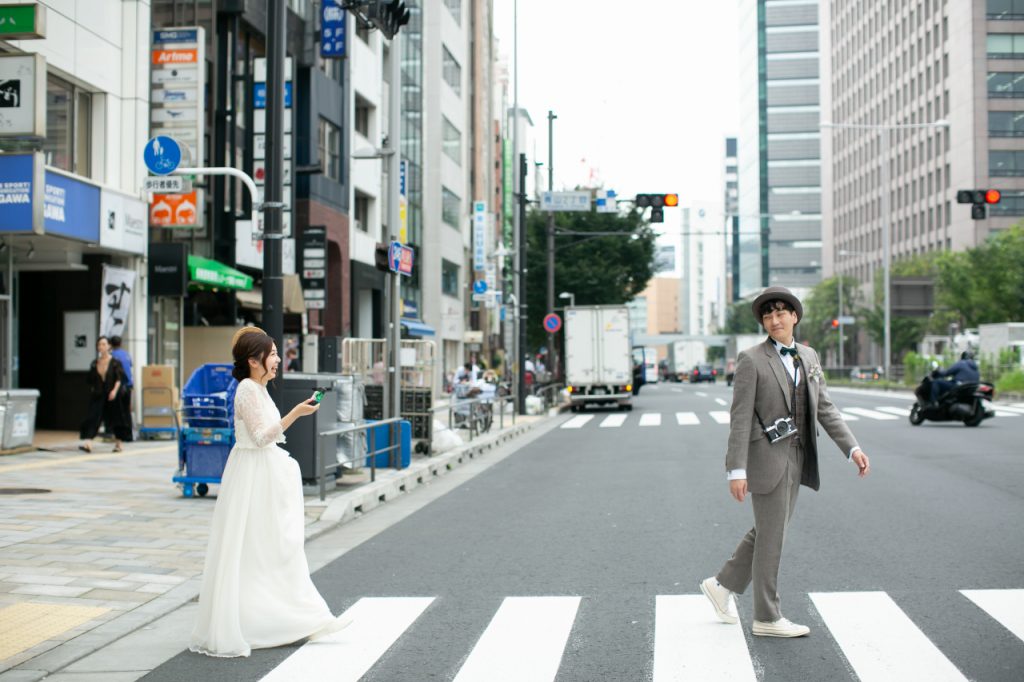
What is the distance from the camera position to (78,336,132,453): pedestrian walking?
17.3 m

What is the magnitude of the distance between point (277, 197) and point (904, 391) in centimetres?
4638

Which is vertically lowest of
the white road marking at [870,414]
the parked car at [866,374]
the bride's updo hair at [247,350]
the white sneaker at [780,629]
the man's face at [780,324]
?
the white road marking at [870,414]

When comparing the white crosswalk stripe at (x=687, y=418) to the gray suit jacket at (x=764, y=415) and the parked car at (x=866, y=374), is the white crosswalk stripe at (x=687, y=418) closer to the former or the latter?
the gray suit jacket at (x=764, y=415)

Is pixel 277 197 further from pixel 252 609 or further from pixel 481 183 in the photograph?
pixel 481 183

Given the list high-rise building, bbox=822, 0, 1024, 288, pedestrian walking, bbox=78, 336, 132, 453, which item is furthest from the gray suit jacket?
high-rise building, bbox=822, 0, 1024, 288

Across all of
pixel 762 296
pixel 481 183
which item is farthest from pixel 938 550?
pixel 481 183

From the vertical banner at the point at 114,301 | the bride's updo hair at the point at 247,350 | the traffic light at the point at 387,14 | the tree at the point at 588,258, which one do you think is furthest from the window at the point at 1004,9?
the bride's updo hair at the point at 247,350

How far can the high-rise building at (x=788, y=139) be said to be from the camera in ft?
472

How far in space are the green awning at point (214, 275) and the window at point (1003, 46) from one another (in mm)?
76318

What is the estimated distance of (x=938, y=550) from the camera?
8797 mm

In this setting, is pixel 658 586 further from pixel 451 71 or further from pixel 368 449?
pixel 451 71

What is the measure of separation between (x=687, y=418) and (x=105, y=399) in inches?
647

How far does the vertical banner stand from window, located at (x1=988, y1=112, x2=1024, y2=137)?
7945 centimetres

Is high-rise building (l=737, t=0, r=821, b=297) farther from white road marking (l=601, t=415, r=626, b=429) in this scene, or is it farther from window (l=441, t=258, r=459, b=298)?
white road marking (l=601, t=415, r=626, b=429)
